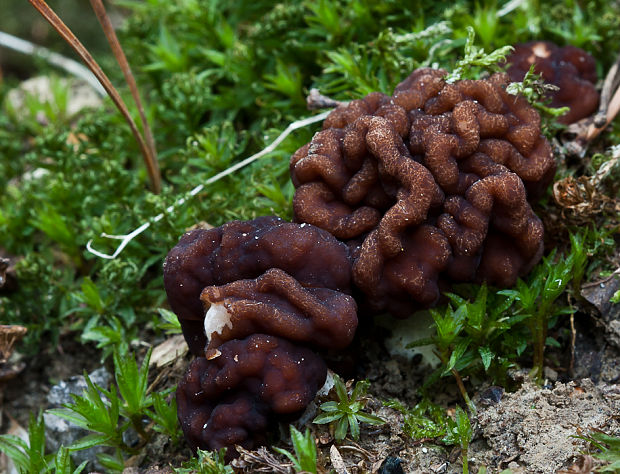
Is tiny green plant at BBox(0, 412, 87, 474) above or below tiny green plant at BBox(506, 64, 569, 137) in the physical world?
below

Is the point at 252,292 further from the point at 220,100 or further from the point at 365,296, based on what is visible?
the point at 220,100

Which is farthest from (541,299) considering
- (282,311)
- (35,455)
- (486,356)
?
(35,455)

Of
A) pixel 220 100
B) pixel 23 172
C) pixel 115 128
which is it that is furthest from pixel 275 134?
pixel 23 172

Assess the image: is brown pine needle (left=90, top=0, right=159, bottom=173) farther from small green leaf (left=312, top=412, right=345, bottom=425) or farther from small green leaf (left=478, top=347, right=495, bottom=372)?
small green leaf (left=478, top=347, right=495, bottom=372)

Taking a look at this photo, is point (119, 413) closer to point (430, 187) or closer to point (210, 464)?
point (210, 464)

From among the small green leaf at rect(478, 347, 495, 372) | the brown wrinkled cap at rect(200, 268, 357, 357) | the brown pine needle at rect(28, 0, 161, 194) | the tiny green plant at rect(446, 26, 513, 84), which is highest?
the brown pine needle at rect(28, 0, 161, 194)

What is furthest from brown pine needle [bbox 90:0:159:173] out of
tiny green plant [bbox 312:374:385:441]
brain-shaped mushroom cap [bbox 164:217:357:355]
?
tiny green plant [bbox 312:374:385:441]

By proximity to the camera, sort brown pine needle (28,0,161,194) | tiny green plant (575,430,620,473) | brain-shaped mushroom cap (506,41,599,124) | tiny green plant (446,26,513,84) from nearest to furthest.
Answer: tiny green plant (575,430,620,473), brown pine needle (28,0,161,194), tiny green plant (446,26,513,84), brain-shaped mushroom cap (506,41,599,124)

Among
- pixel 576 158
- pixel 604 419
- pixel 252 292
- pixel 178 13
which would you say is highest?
pixel 178 13
